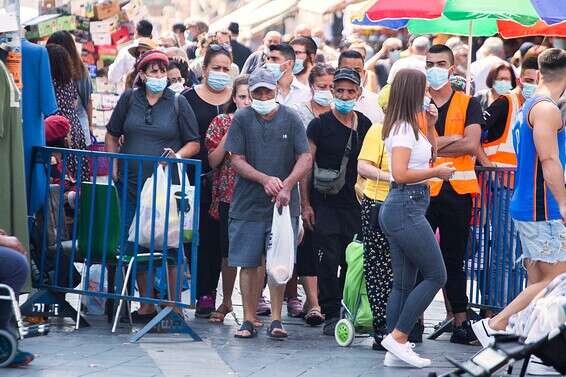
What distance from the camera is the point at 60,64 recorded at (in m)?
11.6

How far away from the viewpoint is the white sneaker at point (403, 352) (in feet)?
28.8

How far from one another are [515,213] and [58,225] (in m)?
3.22

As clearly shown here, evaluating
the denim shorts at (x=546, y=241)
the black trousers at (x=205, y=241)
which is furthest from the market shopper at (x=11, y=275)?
the denim shorts at (x=546, y=241)

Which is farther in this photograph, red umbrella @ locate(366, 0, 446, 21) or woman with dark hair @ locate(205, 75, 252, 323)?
red umbrella @ locate(366, 0, 446, 21)

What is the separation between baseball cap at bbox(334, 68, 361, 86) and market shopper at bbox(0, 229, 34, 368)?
2.98 meters

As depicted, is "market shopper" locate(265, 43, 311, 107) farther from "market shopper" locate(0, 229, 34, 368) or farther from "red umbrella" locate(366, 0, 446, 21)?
"market shopper" locate(0, 229, 34, 368)

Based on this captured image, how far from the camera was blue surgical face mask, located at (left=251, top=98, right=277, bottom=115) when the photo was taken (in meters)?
9.97

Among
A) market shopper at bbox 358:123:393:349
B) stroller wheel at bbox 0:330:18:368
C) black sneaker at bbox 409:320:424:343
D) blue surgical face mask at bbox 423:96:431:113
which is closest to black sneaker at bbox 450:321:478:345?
black sneaker at bbox 409:320:424:343

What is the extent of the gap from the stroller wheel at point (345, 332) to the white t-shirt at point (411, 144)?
1.22 metres

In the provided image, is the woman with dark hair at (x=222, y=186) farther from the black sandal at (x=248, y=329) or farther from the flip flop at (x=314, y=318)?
the black sandal at (x=248, y=329)

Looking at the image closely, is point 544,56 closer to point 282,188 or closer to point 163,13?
point 282,188

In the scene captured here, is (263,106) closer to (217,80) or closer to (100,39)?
(217,80)

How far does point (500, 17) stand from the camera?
1204cm

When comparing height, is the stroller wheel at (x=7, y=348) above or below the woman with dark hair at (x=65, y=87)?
below
